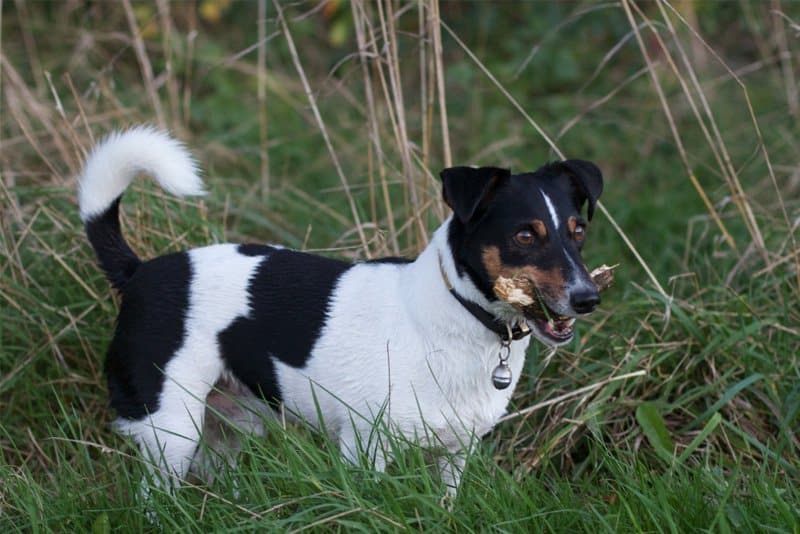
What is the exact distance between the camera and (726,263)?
4.18 metres

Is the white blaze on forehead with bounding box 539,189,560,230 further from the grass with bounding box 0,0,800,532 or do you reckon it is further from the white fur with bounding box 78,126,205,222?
the white fur with bounding box 78,126,205,222

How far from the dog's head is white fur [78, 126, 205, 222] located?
797 millimetres

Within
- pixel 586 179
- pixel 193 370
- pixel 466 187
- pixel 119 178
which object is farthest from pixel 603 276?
pixel 119 178

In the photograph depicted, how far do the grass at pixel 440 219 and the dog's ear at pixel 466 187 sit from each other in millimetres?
644

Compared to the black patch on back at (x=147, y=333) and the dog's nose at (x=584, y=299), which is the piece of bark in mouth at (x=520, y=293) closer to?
the dog's nose at (x=584, y=299)

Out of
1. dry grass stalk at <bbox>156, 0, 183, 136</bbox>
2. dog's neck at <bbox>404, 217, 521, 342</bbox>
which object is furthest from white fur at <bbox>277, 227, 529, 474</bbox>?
dry grass stalk at <bbox>156, 0, 183, 136</bbox>

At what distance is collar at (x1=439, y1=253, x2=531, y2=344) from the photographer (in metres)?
2.77

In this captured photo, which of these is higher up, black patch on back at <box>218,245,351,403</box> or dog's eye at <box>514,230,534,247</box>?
dog's eye at <box>514,230,534,247</box>

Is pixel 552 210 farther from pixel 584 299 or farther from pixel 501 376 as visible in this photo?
pixel 501 376

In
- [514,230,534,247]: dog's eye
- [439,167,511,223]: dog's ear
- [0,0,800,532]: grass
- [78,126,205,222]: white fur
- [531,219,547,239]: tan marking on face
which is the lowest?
[0,0,800,532]: grass

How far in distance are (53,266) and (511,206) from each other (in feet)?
6.59

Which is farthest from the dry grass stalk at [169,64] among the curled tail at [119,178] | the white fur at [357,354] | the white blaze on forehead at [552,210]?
the white blaze on forehead at [552,210]

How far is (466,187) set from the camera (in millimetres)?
2666

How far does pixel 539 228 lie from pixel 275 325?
2.76ft
